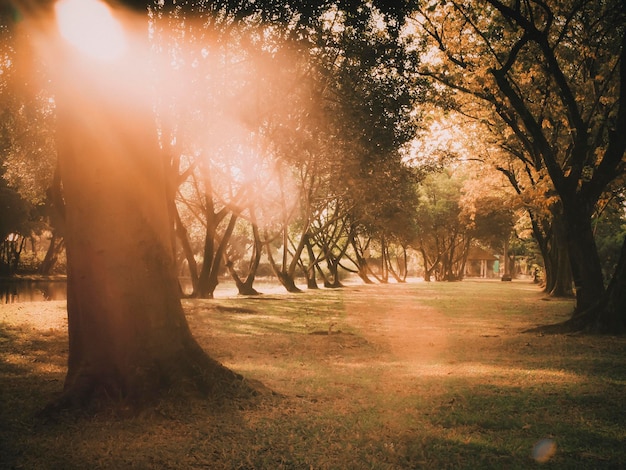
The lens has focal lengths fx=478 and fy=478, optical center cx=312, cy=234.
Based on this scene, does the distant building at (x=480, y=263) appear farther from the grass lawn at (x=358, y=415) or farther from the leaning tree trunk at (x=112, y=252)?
the leaning tree trunk at (x=112, y=252)

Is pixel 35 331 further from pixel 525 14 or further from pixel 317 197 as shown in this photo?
pixel 317 197

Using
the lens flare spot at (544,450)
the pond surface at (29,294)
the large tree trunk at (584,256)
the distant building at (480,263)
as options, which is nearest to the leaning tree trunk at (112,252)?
the lens flare spot at (544,450)

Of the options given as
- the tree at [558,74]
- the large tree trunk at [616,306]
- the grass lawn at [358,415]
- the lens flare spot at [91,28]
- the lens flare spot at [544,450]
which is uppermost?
the tree at [558,74]

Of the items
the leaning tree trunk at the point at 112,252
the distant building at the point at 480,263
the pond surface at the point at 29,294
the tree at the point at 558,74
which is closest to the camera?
the leaning tree trunk at the point at 112,252

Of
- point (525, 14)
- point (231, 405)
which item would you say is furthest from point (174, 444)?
point (525, 14)

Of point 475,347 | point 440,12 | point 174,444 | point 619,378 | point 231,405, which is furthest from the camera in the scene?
point 440,12

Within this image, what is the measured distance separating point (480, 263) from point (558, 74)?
101m

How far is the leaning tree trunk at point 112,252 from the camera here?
5.48 meters

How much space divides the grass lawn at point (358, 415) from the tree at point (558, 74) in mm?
4345

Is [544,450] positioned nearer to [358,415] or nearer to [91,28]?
[358,415]

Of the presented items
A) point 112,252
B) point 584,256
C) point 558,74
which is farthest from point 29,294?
point 558,74

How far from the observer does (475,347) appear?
1092 centimetres

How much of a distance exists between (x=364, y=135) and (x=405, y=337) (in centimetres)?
930

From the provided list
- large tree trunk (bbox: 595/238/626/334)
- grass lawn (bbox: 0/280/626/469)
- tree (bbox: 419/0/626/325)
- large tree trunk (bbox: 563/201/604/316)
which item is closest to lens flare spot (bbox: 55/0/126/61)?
grass lawn (bbox: 0/280/626/469)
